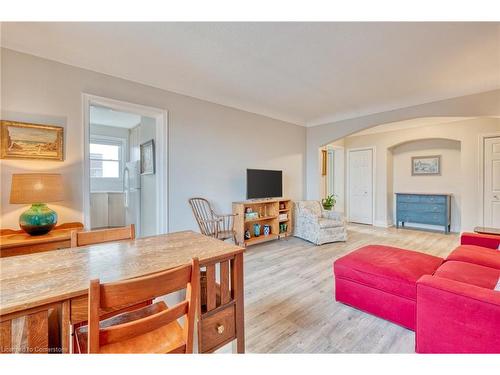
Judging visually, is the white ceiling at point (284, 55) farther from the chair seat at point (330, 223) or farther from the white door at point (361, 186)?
the white door at point (361, 186)

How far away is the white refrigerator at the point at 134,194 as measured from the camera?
14.2 ft

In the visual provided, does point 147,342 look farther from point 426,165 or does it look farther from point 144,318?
point 426,165

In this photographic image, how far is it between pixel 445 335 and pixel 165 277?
5.49 feet

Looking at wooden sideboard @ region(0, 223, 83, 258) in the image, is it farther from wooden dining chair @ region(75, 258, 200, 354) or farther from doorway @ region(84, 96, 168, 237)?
wooden dining chair @ region(75, 258, 200, 354)

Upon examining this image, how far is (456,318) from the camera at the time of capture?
1369 mm

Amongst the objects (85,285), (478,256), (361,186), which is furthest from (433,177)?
(85,285)

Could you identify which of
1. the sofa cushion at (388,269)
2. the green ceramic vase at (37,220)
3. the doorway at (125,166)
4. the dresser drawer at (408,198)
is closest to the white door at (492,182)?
the dresser drawer at (408,198)

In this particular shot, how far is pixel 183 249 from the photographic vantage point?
1427 mm

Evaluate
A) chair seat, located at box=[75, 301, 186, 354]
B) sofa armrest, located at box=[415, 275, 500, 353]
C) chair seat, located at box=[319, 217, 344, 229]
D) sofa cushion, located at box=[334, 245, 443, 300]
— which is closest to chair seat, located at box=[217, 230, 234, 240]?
chair seat, located at box=[319, 217, 344, 229]

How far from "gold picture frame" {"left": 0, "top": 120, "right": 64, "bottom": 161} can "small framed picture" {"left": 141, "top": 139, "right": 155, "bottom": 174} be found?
45.4 inches

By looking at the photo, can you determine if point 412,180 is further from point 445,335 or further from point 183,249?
point 183,249

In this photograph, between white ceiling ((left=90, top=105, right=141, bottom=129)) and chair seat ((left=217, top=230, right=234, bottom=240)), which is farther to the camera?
white ceiling ((left=90, top=105, right=141, bottom=129))

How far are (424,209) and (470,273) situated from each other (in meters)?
4.29

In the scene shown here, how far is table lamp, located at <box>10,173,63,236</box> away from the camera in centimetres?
197
